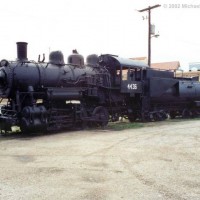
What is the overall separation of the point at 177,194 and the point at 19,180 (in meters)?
2.86

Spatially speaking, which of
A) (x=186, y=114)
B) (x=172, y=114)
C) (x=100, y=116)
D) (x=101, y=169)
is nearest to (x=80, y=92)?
(x=100, y=116)

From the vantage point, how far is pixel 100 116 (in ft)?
54.3

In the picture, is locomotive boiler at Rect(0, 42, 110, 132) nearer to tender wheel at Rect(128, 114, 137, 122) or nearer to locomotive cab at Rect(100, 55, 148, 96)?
locomotive cab at Rect(100, 55, 148, 96)

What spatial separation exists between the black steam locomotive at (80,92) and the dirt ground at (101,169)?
2.29 metres

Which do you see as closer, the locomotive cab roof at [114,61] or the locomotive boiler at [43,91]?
the locomotive boiler at [43,91]

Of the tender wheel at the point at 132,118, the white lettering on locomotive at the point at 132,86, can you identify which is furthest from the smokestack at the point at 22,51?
the tender wheel at the point at 132,118

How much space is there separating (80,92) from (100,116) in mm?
1679

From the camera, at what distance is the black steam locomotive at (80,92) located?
539 inches

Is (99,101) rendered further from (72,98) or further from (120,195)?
(120,195)

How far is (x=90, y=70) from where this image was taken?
54.6ft

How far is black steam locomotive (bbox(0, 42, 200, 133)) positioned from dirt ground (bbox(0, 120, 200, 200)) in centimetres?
229

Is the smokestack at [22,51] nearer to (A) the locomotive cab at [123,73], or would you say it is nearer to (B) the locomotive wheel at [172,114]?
(A) the locomotive cab at [123,73]

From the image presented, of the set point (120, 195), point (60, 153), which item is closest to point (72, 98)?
point (60, 153)

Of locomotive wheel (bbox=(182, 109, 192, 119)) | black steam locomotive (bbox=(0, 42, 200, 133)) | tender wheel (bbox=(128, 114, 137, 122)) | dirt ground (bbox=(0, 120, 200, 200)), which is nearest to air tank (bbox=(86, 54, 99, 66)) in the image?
black steam locomotive (bbox=(0, 42, 200, 133))
